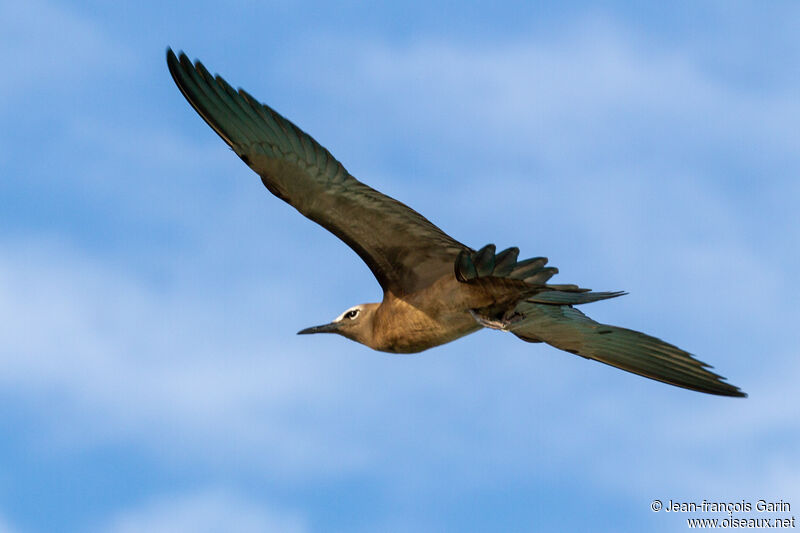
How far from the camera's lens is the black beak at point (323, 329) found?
1316 centimetres

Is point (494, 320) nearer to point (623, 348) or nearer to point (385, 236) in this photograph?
point (385, 236)

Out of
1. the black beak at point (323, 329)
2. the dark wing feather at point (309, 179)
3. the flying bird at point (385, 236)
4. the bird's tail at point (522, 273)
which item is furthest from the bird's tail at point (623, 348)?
the black beak at point (323, 329)

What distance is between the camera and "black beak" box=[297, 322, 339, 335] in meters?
13.2

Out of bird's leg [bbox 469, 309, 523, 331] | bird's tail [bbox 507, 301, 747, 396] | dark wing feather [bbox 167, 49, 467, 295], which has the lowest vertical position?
bird's leg [bbox 469, 309, 523, 331]

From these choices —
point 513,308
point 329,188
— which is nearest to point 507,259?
point 513,308

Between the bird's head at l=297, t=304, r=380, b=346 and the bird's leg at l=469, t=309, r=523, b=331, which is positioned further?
the bird's head at l=297, t=304, r=380, b=346

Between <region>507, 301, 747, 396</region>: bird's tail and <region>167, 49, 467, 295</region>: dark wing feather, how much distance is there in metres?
1.45

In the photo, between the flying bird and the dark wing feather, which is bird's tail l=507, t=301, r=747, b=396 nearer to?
the flying bird

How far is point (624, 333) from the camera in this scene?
42.7 ft

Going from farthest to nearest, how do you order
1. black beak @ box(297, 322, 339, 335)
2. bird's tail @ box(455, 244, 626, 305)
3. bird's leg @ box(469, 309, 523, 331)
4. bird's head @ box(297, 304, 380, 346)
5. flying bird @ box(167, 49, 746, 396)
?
1. black beak @ box(297, 322, 339, 335)
2. bird's head @ box(297, 304, 380, 346)
3. bird's leg @ box(469, 309, 523, 331)
4. flying bird @ box(167, 49, 746, 396)
5. bird's tail @ box(455, 244, 626, 305)

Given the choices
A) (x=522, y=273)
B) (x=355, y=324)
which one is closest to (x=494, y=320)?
(x=522, y=273)

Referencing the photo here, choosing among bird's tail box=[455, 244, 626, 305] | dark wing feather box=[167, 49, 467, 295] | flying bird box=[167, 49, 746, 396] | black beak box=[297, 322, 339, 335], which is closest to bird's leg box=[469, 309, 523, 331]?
flying bird box=[167, 49, 746, 396]

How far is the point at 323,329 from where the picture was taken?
13.3 meters

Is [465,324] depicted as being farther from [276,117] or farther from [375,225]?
[276,117]
